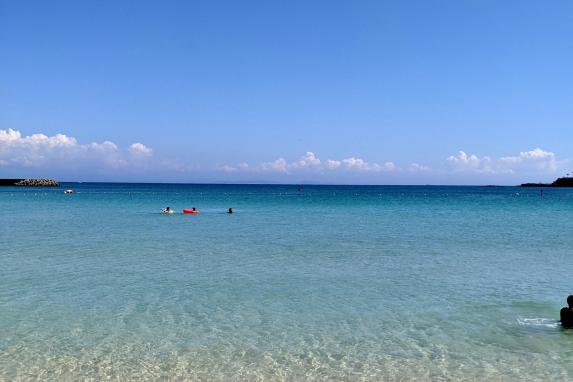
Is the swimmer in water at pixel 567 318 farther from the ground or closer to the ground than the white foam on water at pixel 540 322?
farther from the ground

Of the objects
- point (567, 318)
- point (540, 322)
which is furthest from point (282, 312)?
point (567, 318)

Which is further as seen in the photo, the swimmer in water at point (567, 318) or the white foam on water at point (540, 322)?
the white foam on water at point (540, 322)

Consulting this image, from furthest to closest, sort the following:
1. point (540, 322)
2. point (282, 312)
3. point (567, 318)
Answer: point (282, 312) → point (540, 322) → point (567, 318)

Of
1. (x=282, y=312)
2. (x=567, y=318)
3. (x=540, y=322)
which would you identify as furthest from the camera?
(x=282, y=312)

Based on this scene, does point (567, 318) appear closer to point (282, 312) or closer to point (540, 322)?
point (540, 322)

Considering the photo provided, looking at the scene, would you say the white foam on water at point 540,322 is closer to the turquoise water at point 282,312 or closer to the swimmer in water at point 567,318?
the turquoise water at point 282,312

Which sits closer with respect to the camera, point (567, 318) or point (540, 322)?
point (567, 318)

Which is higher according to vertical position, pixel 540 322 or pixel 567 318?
pixel 567 318

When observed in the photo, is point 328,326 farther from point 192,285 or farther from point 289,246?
point 289,246

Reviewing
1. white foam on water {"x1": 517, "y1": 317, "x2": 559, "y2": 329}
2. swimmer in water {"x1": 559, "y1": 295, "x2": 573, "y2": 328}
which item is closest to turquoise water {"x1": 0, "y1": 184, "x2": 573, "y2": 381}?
white foam on water {"x1": 517, "y1": 317, "x2": 559, "y2": 329}

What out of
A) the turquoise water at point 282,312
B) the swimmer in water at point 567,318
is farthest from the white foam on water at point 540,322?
the swimmer in water at point 567,318

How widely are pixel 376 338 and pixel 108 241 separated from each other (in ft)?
70.2

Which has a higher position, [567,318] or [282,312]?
[567,318]

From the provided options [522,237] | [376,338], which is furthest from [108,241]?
[522,237]
